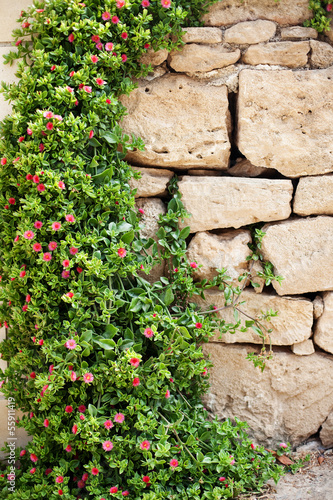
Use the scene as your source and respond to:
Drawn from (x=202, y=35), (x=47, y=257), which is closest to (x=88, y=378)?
(x=47, y=257)

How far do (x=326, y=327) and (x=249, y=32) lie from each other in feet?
4.69

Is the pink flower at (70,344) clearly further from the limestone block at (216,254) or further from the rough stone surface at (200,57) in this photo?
the rough stone surface at (200,57)

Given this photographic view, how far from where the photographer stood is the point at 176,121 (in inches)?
80.5

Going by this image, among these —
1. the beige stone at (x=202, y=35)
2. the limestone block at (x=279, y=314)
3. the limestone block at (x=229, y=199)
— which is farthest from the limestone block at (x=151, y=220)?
the beige stone at (x=202, y=35)

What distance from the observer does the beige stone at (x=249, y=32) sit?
2047mm

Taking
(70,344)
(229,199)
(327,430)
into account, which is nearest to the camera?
(70,344)

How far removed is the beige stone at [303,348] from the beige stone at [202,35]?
1.48m

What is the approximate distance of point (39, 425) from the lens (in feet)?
6.09

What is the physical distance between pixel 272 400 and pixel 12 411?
1.24 metres

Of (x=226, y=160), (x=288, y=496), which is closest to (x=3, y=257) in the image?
(x=226, y=160)

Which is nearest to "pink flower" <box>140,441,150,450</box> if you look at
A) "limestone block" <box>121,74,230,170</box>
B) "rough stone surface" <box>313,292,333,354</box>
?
"rough stone surface" <box>313,292,333,354</box>

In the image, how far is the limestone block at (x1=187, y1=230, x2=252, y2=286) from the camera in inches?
80.1

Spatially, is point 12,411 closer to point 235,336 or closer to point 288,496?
point 235,336

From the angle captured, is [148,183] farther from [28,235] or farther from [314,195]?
[314,195]
